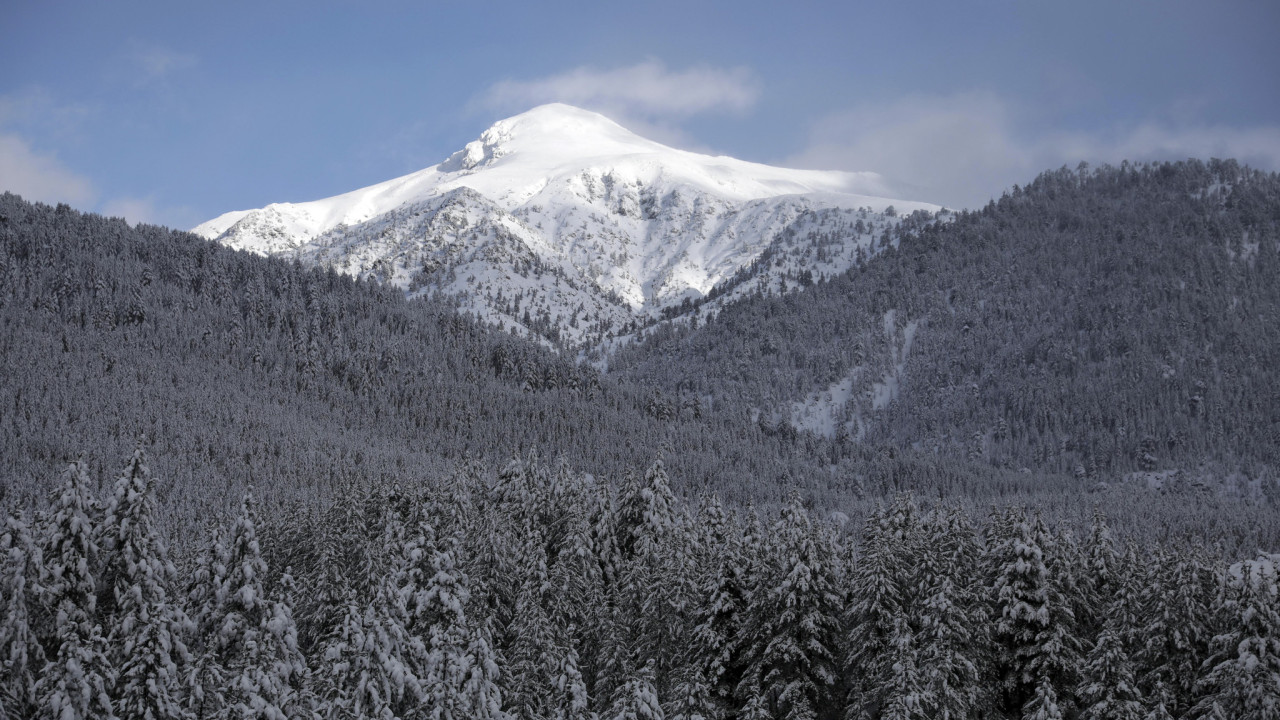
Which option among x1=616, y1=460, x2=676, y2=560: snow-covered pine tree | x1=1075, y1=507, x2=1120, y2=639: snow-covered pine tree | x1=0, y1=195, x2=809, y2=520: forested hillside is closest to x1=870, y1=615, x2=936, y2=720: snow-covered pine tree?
x1=1075, y1=507, x2=1120, y2=639: snow-covered pine tree

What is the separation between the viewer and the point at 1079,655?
39625mm

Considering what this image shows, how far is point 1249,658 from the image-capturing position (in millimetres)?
34344

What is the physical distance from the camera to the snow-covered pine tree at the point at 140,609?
1019 inches

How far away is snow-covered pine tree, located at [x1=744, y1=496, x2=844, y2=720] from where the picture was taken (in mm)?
37219

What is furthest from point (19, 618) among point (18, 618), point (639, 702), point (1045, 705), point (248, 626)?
point (1045, 705)

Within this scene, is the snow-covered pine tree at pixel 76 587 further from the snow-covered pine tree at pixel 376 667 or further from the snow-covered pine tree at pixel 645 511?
the snow-covered pine tree at pixel 645 511

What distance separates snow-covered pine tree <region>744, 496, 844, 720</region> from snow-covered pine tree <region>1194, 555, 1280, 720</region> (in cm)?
1529

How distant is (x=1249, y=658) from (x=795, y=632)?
57.5ft

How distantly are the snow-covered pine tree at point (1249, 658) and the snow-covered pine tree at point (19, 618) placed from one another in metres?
41.9

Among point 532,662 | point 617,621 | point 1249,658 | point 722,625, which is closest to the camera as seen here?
point 1249,658

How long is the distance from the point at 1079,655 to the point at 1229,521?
151 m

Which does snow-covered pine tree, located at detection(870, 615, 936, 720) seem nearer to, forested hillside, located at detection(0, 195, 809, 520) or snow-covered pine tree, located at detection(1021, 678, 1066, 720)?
snow-covered pine tree, located at detection(1021, 678, 1066, 720)

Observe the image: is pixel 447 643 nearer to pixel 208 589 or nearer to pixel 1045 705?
pixel 208 589

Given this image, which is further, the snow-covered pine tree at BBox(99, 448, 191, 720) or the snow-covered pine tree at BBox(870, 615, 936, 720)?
the snow-covered pine tree at BBox(870, 615, 936, 720)
